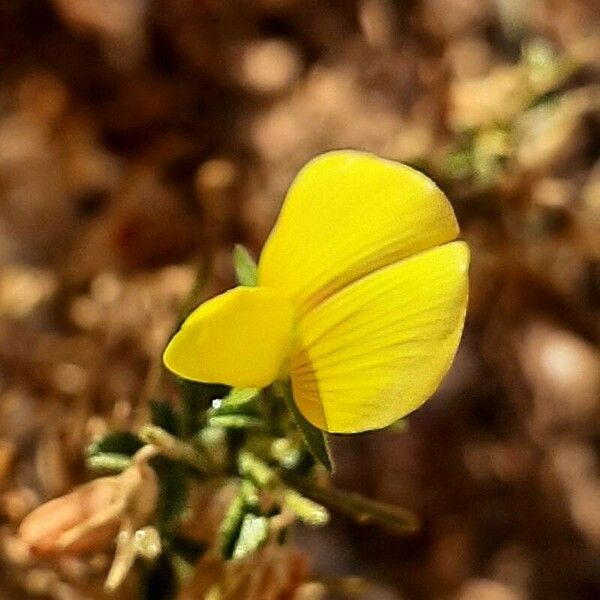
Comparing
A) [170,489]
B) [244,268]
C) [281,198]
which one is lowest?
[281,198]

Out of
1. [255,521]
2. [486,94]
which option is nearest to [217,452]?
[255,521]

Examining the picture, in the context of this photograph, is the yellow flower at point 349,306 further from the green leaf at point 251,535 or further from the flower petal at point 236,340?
the green leaf at point 251,535

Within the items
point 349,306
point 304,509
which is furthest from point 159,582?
point 349,306

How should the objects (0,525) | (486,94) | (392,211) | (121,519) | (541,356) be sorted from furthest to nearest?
(541,356)
(486,94)
(0,525)
(121,519)
(392,211)

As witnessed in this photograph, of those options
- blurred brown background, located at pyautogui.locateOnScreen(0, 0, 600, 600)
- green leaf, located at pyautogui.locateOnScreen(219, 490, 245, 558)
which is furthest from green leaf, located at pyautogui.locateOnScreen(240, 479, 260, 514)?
blurred brown background, located at pyautogui.locateOnScreen(0, 0, 600, 600)

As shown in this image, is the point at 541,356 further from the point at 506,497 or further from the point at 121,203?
the point at 121,203

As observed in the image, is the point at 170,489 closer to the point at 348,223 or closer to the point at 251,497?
the point at 251,497

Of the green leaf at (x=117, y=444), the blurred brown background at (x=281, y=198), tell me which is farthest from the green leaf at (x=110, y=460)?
the blurred brown background at (x=281, y=198)
